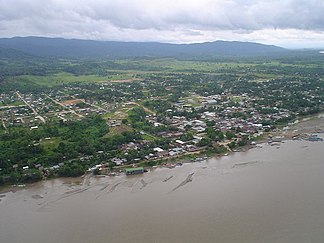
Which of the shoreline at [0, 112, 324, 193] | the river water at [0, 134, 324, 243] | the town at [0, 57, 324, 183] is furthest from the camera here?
the town at [0, 57, 324, 183]

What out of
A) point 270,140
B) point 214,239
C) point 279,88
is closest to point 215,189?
point 214,239

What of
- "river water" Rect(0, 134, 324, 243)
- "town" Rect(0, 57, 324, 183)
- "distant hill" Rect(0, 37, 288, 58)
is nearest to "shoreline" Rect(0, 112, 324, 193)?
"town" Rect(0, 57, 324, 183)

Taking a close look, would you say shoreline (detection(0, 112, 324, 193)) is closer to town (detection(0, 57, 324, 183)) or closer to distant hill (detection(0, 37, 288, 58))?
town (detection(0, 57, 324, 183))

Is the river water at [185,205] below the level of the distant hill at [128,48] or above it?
above

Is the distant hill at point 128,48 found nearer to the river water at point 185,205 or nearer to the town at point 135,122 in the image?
the town at point 135,122

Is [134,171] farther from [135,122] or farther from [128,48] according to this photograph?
[128,48]

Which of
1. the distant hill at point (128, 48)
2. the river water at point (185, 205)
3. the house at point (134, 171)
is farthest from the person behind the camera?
the distant hill at point (128, 48)

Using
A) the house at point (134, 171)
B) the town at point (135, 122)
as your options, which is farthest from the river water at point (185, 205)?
the town at point (135, 122)

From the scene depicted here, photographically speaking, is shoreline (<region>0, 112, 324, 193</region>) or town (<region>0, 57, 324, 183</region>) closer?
shoreline (<region>0, 112, 324, 193</region>)
